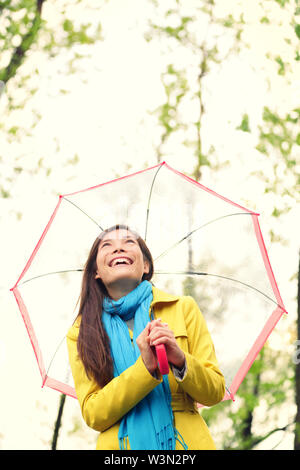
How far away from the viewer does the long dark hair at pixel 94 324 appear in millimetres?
2312

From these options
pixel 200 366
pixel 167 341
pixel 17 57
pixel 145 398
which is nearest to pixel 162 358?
pixel 167 341

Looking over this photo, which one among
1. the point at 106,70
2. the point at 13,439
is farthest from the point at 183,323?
the point at 13,439

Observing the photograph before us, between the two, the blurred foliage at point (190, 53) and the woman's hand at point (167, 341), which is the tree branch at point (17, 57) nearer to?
the blurred foliage at point (190, 53)

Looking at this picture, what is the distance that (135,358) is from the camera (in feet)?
7.62

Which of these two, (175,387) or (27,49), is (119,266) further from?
(27,49)

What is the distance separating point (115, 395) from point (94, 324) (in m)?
0.45

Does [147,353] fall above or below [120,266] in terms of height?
below

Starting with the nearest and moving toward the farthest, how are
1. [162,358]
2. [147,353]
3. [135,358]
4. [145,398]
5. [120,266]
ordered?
[162,358] < [147,353] < [145,398] < [135,358] < [120,266]

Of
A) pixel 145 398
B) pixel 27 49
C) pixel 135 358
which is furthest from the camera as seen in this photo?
pixel 27 49

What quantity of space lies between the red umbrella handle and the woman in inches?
1.0

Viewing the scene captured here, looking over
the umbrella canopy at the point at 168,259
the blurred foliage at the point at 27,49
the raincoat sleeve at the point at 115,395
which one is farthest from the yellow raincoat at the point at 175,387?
the blurred foliage at the point at 27,49

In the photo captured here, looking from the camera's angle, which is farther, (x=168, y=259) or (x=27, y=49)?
(x=27, y=49)

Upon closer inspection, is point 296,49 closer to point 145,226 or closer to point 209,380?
point 145,226
